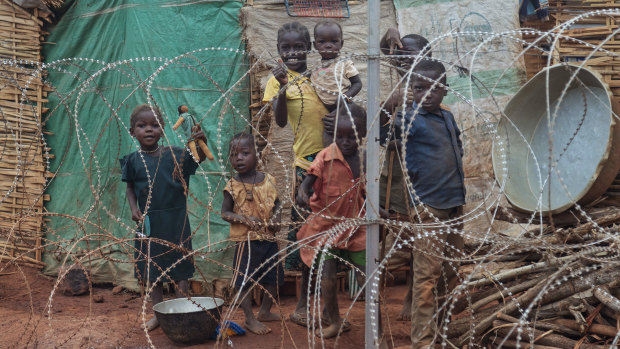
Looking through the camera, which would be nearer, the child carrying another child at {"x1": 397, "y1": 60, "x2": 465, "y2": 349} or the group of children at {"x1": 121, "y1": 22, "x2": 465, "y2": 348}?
the child carrying another child at {"x1": 397, "y1": 60, "x2": 465, "y2": 349}

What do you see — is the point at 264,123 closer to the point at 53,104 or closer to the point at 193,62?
the point at 193,62

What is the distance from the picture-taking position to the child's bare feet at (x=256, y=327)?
4836mm

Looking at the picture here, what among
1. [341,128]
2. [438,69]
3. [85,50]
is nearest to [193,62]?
[85,50]

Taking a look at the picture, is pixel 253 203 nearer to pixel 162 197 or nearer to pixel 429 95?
pixel 162 197

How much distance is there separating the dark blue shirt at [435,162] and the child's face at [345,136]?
424 mm

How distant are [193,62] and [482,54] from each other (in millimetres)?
3014

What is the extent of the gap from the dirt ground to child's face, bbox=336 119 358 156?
1.26 m

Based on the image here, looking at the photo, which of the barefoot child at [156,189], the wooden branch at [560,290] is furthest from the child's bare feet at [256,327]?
the wooden branch at [560,290]

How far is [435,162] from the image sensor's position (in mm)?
4266

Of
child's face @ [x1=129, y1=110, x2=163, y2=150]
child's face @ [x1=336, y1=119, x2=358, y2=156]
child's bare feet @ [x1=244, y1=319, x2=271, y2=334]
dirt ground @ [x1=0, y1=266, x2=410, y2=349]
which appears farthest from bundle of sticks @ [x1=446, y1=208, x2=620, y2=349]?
child's face @ [x1=129, y1=110, x2=163, y2=150]

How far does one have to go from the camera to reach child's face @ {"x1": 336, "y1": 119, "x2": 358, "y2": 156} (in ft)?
15.2

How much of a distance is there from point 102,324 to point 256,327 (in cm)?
147

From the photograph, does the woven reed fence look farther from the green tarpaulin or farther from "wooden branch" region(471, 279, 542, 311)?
"wooden branch" region(471, 279, 542, 311)

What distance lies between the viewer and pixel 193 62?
6672 millimetres
